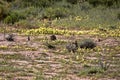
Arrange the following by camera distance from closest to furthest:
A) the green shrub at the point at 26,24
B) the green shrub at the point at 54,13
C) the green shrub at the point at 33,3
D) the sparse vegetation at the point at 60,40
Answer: the sparse vegetation at the point at 60,40 < the green shrub at the point at 26,24 < the green shrub at the point at 54,13 < the green shrub at the point at 33,3

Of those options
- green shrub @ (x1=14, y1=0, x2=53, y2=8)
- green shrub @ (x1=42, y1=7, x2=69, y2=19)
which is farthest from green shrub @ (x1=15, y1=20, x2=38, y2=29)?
green shrub @ (x1=14, y1=0, x2=53, y2=8)

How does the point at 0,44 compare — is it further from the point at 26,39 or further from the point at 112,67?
the point at 112,67

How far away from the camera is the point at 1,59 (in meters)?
11.4

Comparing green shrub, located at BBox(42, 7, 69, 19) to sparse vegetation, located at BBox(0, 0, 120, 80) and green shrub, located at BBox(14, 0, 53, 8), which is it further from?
green shrub, located at BBox(14, 0, 53, 8)

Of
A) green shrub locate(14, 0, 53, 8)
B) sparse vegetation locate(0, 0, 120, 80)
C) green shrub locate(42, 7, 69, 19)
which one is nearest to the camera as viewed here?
sparse vegetation locate(0, 0, 120, 80)

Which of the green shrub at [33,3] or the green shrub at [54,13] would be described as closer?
the green shrub at [54,13]

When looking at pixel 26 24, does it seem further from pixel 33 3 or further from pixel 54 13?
pixel 33 3

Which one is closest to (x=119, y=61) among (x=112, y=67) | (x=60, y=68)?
(x=112, y=67)

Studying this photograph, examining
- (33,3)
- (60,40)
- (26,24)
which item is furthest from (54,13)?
(60,40)

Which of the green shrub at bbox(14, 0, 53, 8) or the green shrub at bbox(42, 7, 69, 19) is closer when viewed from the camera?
the green shrub at bbox(42, 7, 69, 19)

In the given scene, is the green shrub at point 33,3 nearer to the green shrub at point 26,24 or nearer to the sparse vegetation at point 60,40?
the sparse vegetation at point 60,40

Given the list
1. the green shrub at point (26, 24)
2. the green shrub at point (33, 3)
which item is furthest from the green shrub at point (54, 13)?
the green shrub at point (33, 3)

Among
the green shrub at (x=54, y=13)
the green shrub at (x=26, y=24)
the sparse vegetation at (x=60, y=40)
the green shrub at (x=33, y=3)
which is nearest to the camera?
the sparse vegetation at (x=60, y=40)

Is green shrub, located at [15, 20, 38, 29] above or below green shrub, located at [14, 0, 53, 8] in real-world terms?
below
